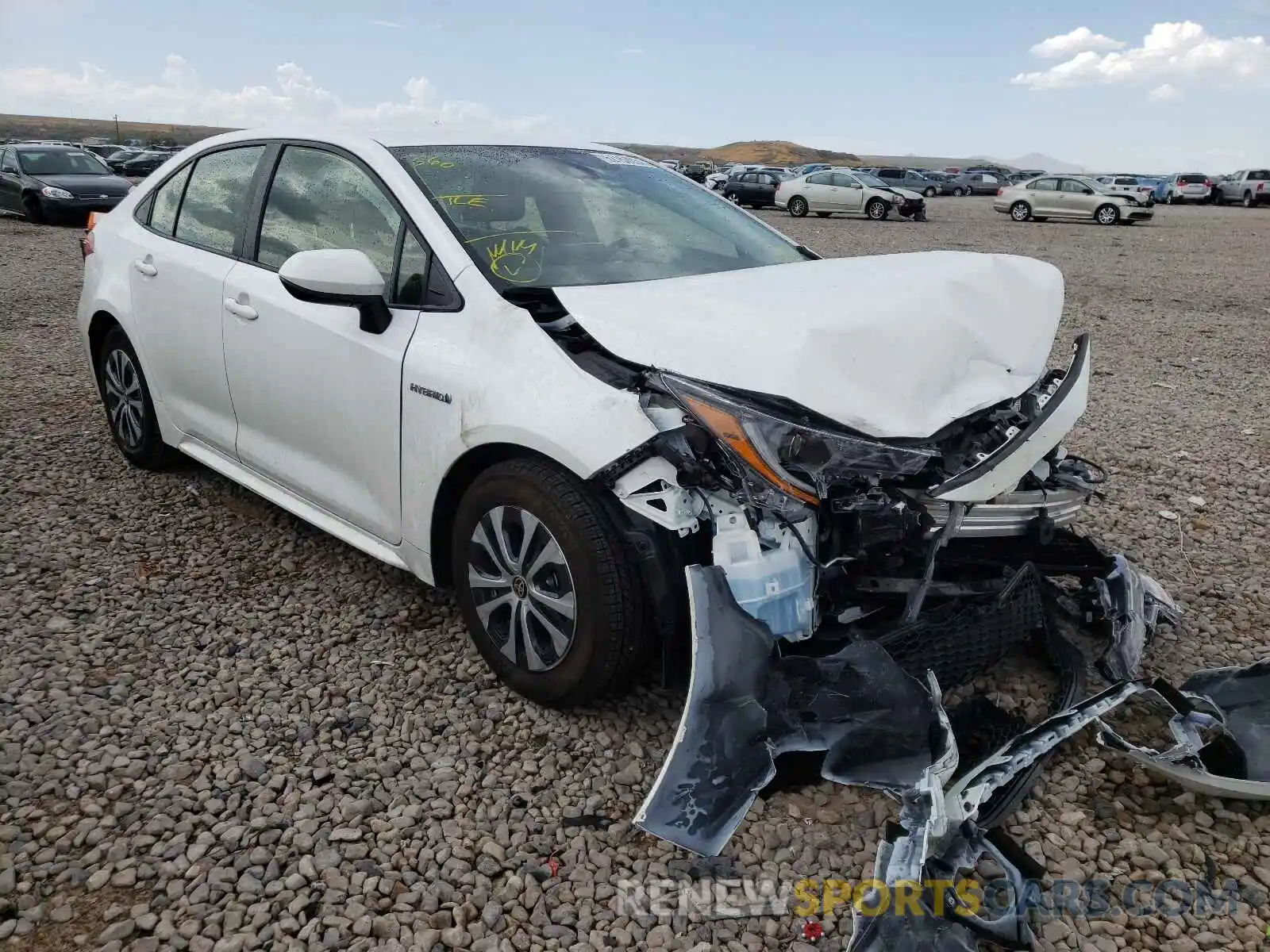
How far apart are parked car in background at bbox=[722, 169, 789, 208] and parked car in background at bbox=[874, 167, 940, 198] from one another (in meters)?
13.5

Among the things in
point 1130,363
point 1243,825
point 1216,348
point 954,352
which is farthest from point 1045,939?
point 1216,348

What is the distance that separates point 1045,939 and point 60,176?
19.8 meters

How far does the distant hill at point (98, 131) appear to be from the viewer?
291 ft

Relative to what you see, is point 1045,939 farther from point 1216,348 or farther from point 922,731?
point 1216,348

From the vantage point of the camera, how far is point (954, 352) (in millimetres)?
2715

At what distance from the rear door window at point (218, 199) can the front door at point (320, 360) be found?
205 millimetres

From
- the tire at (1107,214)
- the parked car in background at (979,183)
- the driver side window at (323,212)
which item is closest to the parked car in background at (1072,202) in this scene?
the tire at (1107,214)

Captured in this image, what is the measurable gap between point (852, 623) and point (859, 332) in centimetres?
81

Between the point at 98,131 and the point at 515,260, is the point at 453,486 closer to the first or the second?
the point at 515,260

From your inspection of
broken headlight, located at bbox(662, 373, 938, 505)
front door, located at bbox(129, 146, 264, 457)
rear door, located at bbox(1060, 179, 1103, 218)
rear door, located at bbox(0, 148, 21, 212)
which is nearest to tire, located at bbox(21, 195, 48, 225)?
rear door, located at bbox(0, 148, 21, 212)

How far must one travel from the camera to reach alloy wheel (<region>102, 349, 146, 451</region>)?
4559 millimetres

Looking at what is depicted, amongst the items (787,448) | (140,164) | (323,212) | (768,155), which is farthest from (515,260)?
(768,155)

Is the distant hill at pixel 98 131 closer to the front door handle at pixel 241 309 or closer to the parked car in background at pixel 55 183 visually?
the parked car in background at pixel 55 183

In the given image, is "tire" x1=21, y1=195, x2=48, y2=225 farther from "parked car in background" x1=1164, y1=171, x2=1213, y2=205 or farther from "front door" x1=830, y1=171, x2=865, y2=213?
"parked car in background" x1=1164, y1=171, x2=1213, y2=205
